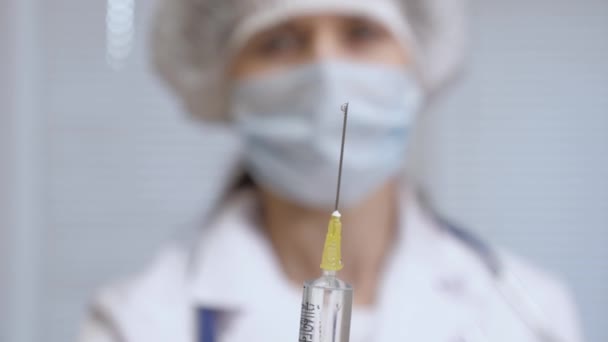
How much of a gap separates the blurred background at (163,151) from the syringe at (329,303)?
1.14 metres

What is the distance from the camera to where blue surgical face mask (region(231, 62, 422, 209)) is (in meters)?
0.77

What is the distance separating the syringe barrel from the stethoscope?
207 millimetres

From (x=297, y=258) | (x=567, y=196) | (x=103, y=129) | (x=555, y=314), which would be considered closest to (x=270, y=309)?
(x=297, y=258)

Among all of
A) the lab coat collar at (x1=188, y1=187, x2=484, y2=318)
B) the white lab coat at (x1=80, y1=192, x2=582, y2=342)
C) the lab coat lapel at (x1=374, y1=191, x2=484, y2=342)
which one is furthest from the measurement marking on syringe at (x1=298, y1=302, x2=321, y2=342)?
the lab coat collar at (x1=188, y1=187, x2=484, y2=318)

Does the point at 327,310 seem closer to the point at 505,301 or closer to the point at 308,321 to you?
the point at 308,321

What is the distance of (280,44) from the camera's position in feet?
2.68

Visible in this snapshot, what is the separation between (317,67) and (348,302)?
0.49 metres

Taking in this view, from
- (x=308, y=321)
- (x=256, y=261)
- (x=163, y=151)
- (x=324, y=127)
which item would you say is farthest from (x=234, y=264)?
(x=163, y=151)

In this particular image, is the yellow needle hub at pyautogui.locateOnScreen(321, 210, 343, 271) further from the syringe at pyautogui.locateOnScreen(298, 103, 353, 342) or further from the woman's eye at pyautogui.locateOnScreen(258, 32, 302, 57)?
the woman's eye at pyautogui.locateOnScreen(258, 32, 302, 57)

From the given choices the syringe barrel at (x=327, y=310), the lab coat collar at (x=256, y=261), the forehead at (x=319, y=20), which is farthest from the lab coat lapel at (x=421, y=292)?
the forehead at (x=319, y=20)

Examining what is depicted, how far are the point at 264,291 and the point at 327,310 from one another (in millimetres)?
462

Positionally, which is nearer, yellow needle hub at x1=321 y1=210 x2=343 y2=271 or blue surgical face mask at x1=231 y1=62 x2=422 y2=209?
yellow needle hub at x1=321 y1=210 x2=343 y2=271

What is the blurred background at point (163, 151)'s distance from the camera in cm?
146

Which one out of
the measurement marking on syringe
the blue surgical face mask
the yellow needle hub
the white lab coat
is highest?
the blue surgical face mask
